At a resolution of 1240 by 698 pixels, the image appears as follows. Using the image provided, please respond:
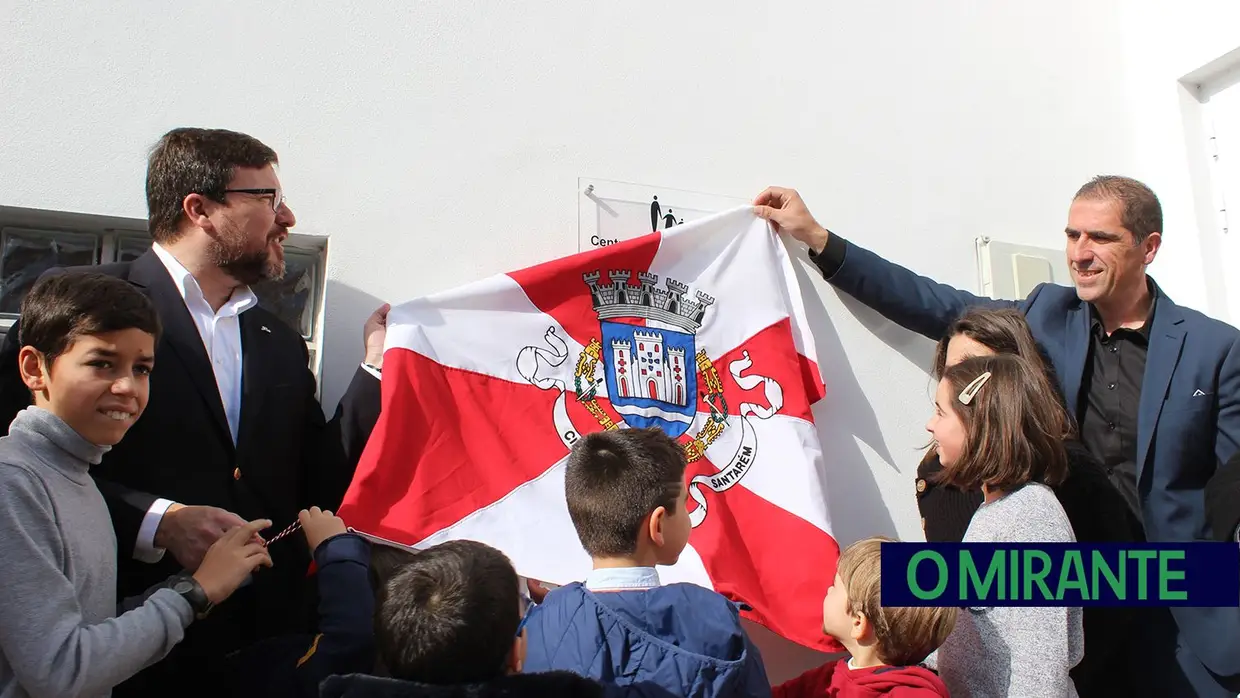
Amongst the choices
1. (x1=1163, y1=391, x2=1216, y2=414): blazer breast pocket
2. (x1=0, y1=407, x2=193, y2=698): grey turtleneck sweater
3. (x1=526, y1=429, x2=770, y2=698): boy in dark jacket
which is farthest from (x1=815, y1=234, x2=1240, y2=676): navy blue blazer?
(x1=0, y1=407, x2=193, y2=698): grey turtleneck sweater

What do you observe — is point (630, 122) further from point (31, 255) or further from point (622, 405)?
point (31, 255)

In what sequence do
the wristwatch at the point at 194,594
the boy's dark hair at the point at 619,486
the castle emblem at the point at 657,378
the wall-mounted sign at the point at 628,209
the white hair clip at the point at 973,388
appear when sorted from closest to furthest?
1. the wristwatch at the point at 194,594
2. the boy's dark hair at the point at 619,486
3. the white hair clip at the point at 973,388
4. the castle emblem at the point at 657,378
5. the wall-mounted sign at the point at 628,209

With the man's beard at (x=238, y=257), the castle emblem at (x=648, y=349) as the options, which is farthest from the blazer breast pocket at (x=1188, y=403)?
the man's beard at (x=238, y=257)

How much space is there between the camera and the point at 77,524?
1.92 meters

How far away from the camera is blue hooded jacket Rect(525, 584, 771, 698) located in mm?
2004

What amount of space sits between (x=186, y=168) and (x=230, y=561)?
37.3 inches

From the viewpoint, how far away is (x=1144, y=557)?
2338mm

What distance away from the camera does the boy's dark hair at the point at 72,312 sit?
2.00m

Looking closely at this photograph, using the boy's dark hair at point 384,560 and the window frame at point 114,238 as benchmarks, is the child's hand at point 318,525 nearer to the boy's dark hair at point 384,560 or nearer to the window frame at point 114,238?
the boy's dark hair at point 384,560

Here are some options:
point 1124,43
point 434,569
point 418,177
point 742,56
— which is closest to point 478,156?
point 418,177

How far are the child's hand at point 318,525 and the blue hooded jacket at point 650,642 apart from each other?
20.2 inches

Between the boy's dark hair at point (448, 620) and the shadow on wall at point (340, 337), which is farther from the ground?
the shadow on wall at point (340, 337)

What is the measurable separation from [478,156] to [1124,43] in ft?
9.08

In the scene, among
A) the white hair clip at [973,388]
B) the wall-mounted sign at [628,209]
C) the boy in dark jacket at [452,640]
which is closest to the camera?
the boy in dark jacket at [452,640]
